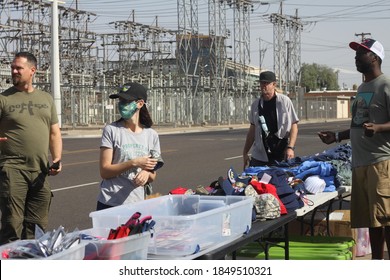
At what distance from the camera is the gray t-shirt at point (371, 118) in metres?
5.99

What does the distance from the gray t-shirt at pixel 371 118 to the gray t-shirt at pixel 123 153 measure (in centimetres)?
164

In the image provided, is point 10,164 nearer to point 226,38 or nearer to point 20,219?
point 20,219

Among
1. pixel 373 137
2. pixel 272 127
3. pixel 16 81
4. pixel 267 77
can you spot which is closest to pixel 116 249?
pixel 16 81

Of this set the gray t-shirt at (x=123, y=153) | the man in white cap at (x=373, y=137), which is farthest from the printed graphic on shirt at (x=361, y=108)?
the gray t-shirt at (x=123, y=153)

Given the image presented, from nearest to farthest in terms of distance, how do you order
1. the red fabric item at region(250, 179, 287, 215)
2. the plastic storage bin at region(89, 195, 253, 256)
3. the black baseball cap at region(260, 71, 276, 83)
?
the plastic storage bin at region(89, 195, 253, 256) → the red fabric item at region(250, 179, 287, 215) → the black baseball cap at region(260, 71, 276, 83)

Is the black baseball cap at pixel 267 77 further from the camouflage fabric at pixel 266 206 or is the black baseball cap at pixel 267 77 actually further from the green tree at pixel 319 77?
the green tree at pixel 319 77

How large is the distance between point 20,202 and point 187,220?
246cm

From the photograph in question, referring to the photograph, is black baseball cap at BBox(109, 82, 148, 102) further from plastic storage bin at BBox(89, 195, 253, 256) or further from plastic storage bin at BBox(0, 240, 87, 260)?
plastic storage bin at BBox(0, 240, 87, 260)

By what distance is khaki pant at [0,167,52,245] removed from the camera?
6.29 metres

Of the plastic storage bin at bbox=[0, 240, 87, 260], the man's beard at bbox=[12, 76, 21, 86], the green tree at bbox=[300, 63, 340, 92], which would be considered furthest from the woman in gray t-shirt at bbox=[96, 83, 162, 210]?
the green tree at bbox=[300, 63, 340, 92]

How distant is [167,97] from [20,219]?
54097 millimetres

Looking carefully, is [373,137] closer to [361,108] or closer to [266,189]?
[361,108]

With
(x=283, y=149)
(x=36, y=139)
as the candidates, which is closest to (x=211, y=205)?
(x=36, y=139)

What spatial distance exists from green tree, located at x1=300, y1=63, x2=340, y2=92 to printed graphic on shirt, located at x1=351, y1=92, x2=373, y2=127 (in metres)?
155
